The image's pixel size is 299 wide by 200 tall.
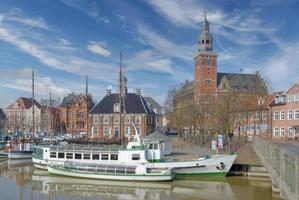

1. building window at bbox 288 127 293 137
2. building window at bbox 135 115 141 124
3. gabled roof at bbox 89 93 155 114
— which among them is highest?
gabled roof at bbox 89 93 155 114

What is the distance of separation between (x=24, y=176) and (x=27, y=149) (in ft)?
64.5

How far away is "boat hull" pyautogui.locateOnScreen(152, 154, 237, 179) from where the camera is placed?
39.9 m

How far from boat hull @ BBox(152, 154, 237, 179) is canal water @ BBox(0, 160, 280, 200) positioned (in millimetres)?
934

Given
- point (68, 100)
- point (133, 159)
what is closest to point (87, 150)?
point (133, 159)

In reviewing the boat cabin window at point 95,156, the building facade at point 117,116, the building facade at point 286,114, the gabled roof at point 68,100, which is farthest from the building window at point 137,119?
the boat cabin window at point 95,156

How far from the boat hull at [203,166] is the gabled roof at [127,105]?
53859mm

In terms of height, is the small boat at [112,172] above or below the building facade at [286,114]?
below

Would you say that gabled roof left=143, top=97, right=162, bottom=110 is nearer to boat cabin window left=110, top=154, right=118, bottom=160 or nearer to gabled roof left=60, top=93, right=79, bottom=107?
gabled roof left=60, top=93, right=79, bottom=107

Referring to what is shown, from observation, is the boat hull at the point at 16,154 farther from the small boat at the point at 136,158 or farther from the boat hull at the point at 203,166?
the boat hull at the point at 203,166

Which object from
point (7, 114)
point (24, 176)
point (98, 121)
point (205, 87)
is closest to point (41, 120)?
point (7, 114)

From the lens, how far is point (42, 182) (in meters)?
39.3

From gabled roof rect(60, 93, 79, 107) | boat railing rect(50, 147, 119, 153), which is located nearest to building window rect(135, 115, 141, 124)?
gabled roof rect(60, 93, 79, 107)

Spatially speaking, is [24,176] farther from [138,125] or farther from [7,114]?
[7,114]

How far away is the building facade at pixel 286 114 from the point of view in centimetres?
6388
